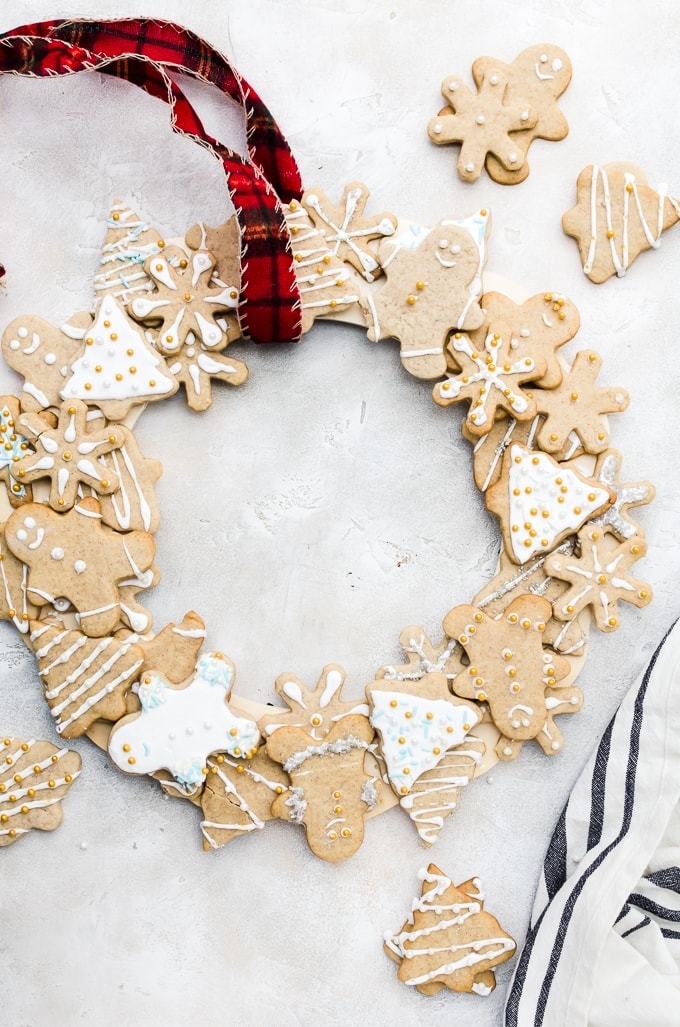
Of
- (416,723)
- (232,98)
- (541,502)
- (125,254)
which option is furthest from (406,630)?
(232,98)

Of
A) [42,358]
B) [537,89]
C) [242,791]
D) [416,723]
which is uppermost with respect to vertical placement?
[537,89]

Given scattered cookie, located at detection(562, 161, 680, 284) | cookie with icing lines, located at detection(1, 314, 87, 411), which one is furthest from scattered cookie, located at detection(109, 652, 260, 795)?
scattered cookie, located at detection(562, 161, 680, 284)

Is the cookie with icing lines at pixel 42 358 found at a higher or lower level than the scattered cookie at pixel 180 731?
higher

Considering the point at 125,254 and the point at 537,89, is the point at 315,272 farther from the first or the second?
the point at 537,89

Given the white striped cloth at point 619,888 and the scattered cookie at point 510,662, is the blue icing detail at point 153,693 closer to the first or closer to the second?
the scattered cookie at point 510,662

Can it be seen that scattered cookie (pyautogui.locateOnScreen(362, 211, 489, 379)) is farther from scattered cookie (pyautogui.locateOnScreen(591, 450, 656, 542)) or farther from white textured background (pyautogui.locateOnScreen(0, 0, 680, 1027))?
scattered cookie (pyautogui.locateOnScreen(591, 450, 656, 542))

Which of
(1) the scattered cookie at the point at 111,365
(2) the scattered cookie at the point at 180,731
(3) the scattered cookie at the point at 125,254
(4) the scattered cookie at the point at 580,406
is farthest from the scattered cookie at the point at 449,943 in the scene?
(3) the scattered cookie at the point at 125,254

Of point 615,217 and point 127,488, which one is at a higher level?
point 615,217
